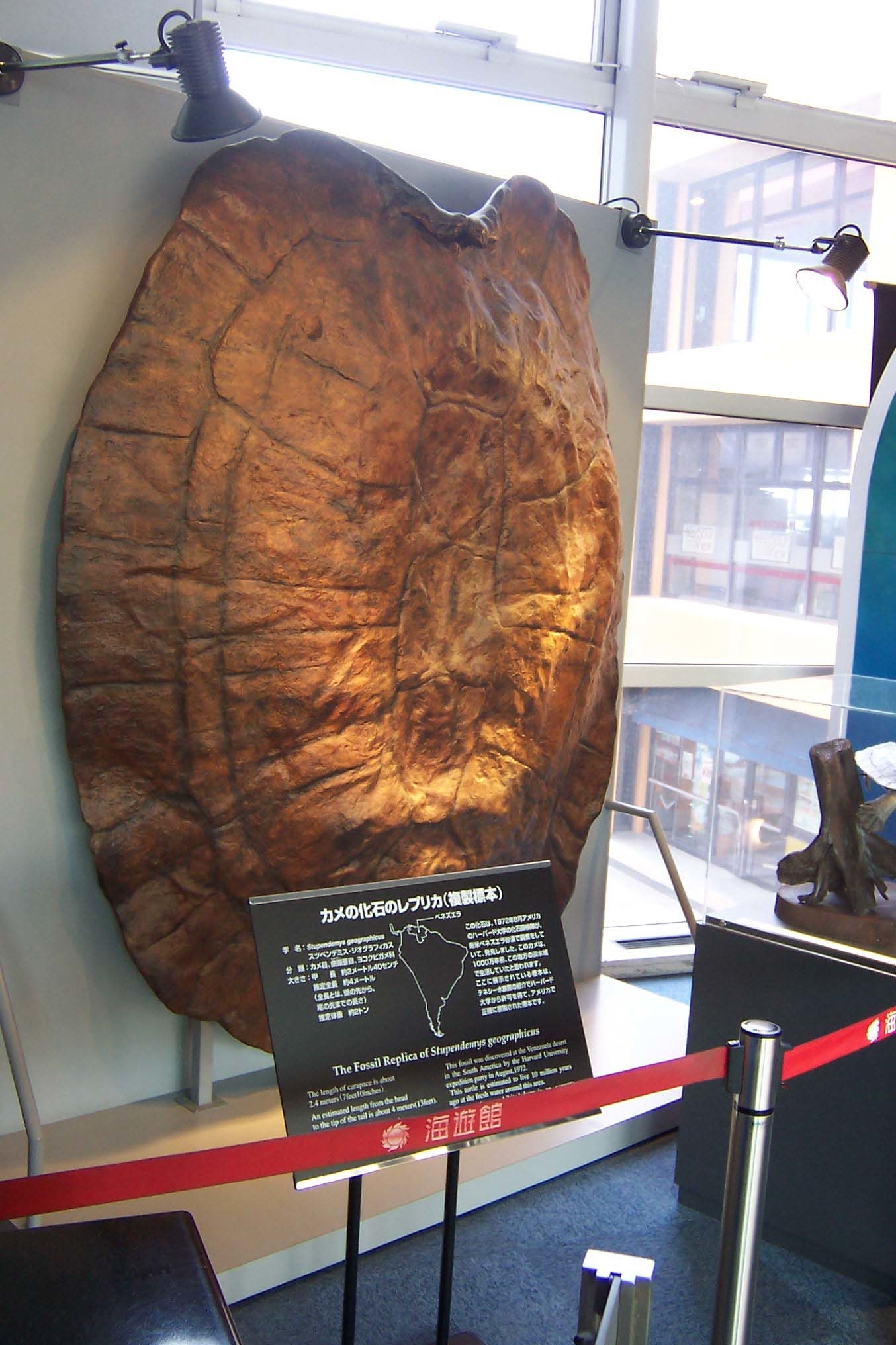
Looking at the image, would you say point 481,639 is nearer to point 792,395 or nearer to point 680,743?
point 680,743

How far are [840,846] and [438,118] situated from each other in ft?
10.1

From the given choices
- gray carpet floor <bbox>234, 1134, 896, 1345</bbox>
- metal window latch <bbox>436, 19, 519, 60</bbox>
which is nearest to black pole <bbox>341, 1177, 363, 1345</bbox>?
gray carpet floor <bbox>234, 1134, 896, 1345</bbox>

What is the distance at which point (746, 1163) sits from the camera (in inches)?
75.7

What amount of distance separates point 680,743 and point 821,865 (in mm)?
2156

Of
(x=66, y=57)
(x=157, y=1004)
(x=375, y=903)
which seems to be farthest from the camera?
(x=157, y=1004)

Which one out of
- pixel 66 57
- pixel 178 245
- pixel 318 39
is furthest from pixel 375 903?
pixel 318 39

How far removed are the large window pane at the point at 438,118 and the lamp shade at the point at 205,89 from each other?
1.70m

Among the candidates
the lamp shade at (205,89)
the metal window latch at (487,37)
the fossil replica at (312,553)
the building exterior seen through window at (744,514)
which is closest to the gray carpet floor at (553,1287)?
the fossil replica at (312,553)

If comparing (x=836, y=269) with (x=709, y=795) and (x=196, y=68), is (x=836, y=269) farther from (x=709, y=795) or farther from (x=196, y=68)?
(x=196, y=68)

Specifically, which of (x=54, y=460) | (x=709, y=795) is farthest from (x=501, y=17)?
(x=709, y=795)

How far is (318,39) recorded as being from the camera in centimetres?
412

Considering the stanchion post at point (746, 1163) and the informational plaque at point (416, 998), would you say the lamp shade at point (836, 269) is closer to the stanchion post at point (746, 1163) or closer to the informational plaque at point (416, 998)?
the informational plaque at point (416, 998)

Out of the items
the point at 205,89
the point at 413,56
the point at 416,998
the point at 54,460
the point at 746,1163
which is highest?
the point at 413,56

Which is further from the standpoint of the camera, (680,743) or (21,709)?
(680,743)
